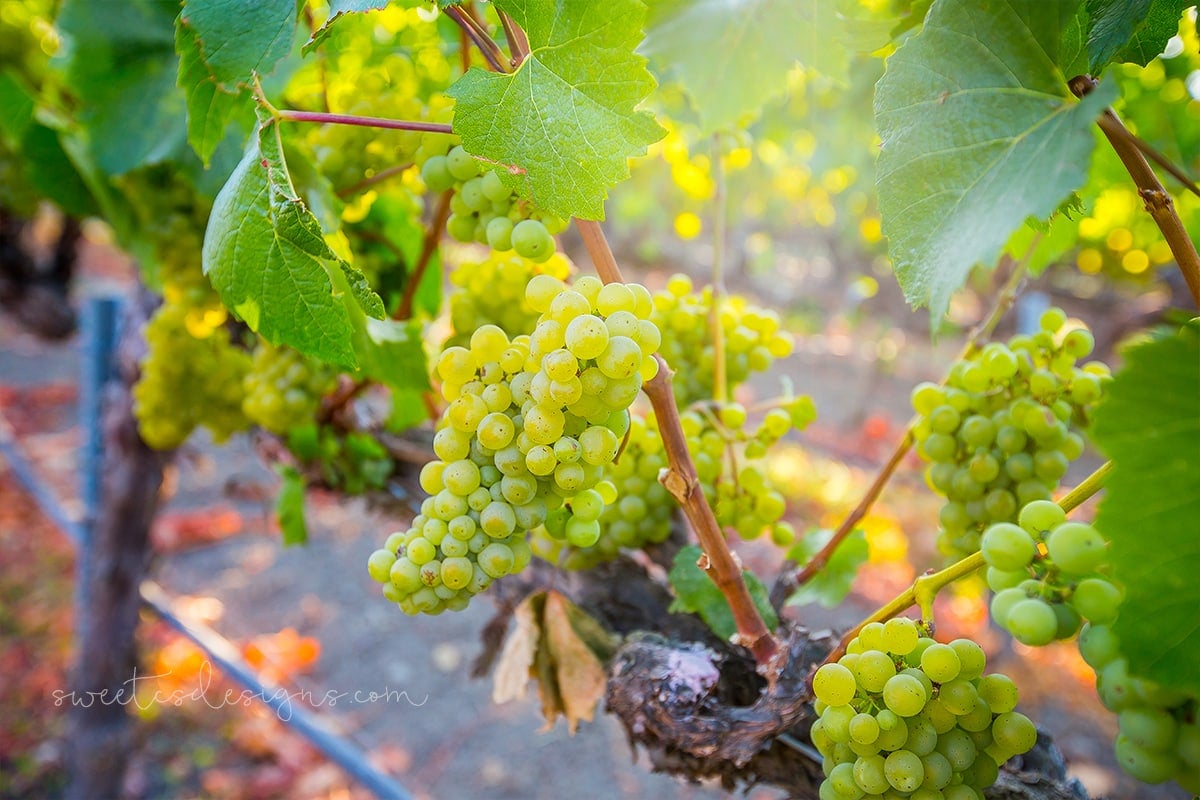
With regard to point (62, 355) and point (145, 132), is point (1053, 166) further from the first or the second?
point (62, 355)

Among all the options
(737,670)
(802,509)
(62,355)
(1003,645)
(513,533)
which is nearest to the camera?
(513,533)

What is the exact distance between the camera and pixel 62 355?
5.85 meters

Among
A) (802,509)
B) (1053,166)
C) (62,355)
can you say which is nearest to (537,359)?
(1053,166)

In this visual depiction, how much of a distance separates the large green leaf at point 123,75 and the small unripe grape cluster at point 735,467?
0.77m

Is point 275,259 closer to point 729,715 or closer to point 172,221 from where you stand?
point 729,715

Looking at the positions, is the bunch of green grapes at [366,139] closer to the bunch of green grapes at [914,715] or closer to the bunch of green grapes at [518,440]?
the bunch of green grapes at [518,440]

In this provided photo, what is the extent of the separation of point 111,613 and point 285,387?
130cm

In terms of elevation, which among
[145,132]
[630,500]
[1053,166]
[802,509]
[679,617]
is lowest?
[802,509]

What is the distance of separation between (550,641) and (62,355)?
21.5 feet

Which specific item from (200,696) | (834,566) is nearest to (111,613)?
(200,696)

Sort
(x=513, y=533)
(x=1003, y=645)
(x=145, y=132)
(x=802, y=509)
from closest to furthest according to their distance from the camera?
1. (x=513, y=533)
2. (x=145, y=132)
3. (x=1003, y=645)
4. (x=802, y=509)

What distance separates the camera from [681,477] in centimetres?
49

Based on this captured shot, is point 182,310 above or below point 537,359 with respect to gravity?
below

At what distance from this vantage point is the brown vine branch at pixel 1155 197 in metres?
0.44
